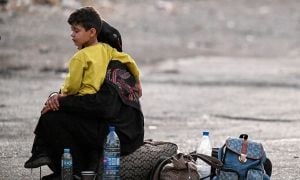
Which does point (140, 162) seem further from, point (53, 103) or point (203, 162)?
point (53, 103)

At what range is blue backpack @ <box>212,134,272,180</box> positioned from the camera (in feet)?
25.2

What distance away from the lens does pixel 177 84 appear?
54.4 feet

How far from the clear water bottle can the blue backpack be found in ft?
2.55

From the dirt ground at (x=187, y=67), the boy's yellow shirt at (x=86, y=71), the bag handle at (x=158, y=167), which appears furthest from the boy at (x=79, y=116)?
the dirt ground at (x=187, y=67)

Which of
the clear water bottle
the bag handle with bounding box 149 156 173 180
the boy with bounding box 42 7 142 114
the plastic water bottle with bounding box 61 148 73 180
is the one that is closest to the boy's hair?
the boy with bounding box 42 7 142 114

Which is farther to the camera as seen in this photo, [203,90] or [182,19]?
[182,19]

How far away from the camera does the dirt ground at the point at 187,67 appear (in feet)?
37.2

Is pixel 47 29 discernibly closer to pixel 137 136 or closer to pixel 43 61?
pixel 43 61

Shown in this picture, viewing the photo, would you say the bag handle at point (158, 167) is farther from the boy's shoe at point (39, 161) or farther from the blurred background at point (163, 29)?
the blurred background at point (163, 29)

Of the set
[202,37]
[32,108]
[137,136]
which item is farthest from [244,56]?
[137,136]

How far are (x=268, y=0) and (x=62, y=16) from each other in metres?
9.74

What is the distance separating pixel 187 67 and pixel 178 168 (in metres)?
11.6

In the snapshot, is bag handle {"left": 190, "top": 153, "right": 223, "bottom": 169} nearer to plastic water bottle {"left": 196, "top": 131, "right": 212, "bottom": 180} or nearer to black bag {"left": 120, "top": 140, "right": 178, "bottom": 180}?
plastic water bottle {"left": 196, "top": 131, "right": 212, "bottom": 180}

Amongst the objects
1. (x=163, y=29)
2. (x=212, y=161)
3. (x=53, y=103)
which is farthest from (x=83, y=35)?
(x=163, y=29)
